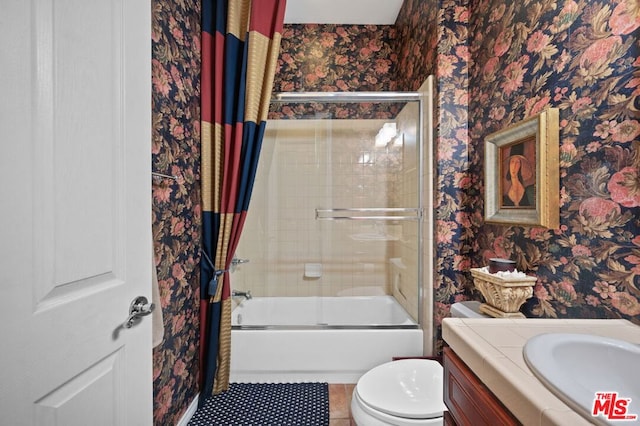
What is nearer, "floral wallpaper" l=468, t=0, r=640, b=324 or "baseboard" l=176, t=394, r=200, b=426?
"floral wallpaper" l=468, t=0, r=640, b=324

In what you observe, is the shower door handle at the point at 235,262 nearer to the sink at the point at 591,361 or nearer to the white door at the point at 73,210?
the white door at the point at 73,210

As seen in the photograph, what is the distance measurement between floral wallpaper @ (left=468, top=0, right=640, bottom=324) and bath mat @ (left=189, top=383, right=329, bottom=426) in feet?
4.28

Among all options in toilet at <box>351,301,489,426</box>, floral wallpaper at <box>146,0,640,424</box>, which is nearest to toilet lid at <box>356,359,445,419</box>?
toilet at <box>351,301,489,426</box>

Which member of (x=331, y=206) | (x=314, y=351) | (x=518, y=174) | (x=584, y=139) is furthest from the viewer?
Result: (x=331, y=206)

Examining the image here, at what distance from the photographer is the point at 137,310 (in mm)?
843

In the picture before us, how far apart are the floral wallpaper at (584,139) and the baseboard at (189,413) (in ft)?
6.04

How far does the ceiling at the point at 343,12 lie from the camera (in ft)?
7.93

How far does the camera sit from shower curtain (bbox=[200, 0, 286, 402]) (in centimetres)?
182

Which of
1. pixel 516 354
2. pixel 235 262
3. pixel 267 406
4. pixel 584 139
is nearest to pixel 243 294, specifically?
pixel 235 262

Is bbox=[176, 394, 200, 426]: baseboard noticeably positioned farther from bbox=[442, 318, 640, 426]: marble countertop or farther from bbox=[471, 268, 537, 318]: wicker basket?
bbox=[471, 268, 537, 318]: wicker basket

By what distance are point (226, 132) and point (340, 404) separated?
1.82 metres

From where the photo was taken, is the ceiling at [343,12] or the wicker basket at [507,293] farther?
the ceiling at [343,12]

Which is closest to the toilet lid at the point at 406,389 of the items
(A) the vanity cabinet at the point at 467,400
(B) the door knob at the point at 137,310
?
(A) the vanity cabinet at the point at 467,400

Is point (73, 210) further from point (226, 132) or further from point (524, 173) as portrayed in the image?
point (524, 173)
